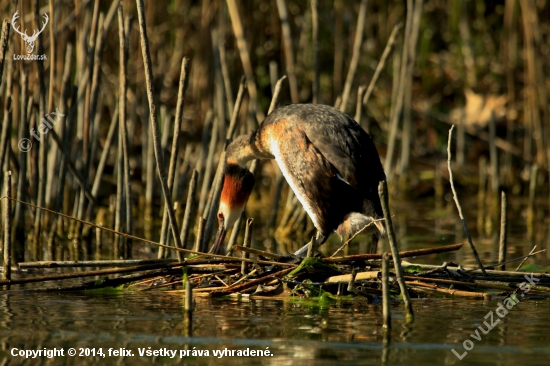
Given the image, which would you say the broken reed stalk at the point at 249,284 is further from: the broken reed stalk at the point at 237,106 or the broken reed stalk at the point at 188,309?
the broken reed stalk at the point at 237,106

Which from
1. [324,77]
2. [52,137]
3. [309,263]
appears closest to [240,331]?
[309,263]

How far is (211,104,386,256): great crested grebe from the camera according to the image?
5582mm

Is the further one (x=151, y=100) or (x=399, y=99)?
(x=399, y=99)

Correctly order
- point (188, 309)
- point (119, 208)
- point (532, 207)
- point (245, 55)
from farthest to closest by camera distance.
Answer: point (532, 207) → point (245, 55) → point (119, 208) → point (188, 309)

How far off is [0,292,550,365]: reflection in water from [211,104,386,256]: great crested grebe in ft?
3.56

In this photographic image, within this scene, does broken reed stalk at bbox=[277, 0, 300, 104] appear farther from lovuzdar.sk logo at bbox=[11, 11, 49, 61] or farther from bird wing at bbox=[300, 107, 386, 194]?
lovuzdar.sk logo at bbox=[11, 11, 49, 61]

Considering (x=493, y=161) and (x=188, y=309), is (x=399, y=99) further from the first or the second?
(x=188, y=309)

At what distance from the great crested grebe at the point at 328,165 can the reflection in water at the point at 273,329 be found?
1.08 metres

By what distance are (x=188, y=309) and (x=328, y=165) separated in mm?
1921

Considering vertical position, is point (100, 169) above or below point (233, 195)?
above

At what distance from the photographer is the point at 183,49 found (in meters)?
10.3

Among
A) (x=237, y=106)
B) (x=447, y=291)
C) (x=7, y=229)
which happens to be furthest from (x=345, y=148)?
(x=7, y=229)

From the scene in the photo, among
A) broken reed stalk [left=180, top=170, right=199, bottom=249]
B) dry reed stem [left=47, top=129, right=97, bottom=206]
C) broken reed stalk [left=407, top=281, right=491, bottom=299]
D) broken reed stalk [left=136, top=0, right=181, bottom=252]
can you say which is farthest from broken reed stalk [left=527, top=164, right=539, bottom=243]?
broken reed stalk [left=136, top=0, right=181, bottom=252]

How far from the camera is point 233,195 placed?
6223 millimetres
